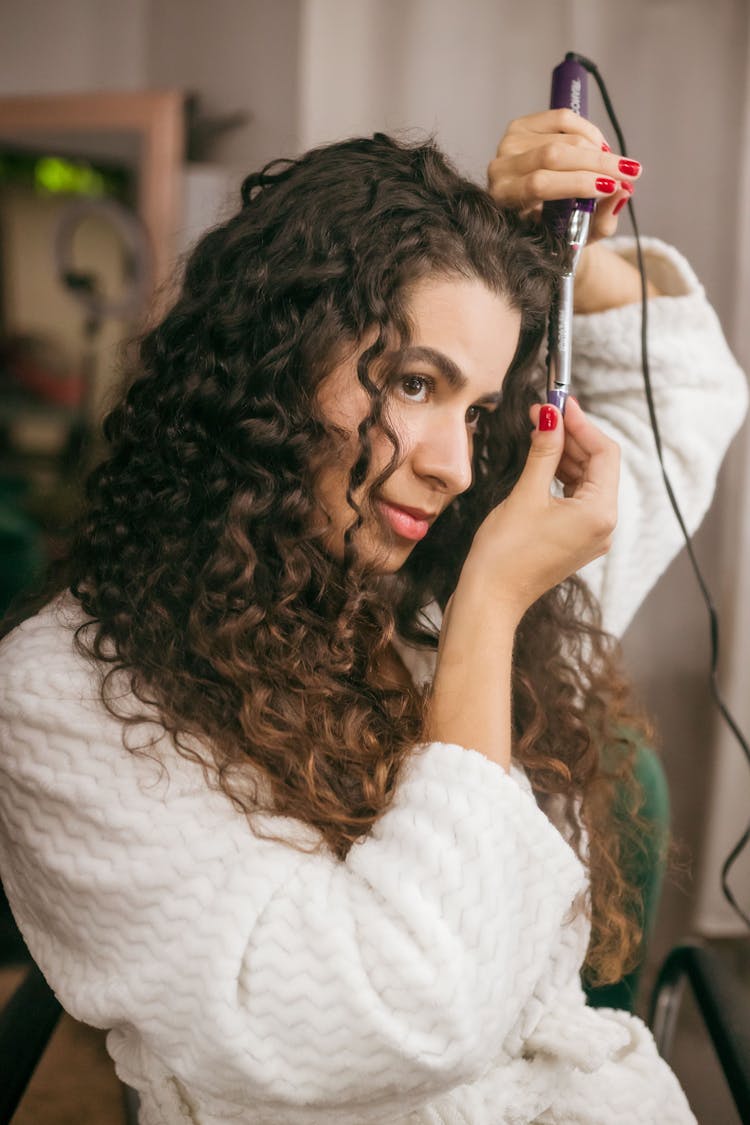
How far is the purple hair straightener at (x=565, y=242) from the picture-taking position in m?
0.89

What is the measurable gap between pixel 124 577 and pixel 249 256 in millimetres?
316

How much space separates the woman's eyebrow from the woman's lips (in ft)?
0.40

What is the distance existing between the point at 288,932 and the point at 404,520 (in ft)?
1.22

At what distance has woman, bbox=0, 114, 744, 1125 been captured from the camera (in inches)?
27.1

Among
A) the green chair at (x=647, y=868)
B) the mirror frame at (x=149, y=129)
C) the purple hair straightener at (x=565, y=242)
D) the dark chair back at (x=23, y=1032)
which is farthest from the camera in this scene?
the mirror frame at (x=149, y=129)

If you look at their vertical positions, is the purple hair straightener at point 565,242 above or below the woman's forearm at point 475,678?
above

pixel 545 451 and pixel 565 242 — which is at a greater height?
pixel 565 242

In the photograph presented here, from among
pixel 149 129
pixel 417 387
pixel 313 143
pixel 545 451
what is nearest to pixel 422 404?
pixel 417 387

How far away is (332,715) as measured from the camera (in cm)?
86

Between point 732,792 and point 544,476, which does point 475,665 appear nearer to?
point 544,476

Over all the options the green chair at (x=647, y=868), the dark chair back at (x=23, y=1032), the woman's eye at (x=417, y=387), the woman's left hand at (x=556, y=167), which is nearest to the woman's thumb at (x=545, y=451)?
the woman's eye at (x=417, y=387)

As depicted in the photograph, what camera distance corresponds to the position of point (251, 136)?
2.15 metres

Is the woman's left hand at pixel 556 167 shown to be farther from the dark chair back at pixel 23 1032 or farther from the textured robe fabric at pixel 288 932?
the dark chair back at pixel 23 1032

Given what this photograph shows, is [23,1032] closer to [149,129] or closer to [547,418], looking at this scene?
[547,418]
